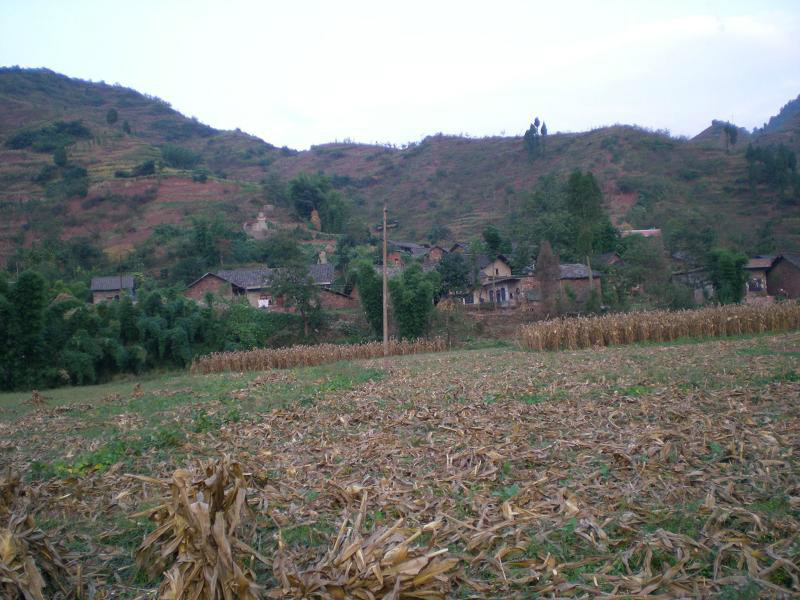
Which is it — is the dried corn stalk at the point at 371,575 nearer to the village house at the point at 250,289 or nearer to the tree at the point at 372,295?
the tree at the point at 372,295

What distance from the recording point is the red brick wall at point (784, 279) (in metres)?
37.3

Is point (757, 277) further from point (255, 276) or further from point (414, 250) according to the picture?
point (255, 276)

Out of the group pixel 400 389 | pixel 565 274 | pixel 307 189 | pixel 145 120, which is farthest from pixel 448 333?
pixel 145 120

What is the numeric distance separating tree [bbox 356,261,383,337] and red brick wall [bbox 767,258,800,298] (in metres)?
24.9

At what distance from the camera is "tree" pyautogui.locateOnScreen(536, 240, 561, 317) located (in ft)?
116

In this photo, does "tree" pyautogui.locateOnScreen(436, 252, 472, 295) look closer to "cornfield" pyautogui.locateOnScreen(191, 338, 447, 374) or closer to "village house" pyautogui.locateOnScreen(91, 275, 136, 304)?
"cornfield" pyautogui.locateOnScreen(191, 338, 447, 374)

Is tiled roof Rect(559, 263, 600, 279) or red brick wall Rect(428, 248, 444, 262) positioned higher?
red brick wall Rect(428, 248, 444, 262)

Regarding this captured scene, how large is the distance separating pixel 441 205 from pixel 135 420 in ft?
225

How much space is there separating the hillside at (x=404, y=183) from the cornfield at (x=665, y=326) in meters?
25.6

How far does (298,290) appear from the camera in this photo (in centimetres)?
3394

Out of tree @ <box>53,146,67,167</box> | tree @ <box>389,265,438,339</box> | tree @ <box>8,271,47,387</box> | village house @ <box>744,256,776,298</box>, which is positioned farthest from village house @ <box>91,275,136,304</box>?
village house @ <box>744,256,776,298</box>

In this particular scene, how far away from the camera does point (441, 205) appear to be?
Answer: 77688 millimetres

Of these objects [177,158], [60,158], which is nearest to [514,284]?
[60,158]

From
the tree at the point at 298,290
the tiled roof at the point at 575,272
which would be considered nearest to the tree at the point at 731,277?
the tiled roof at the point at 575,272
